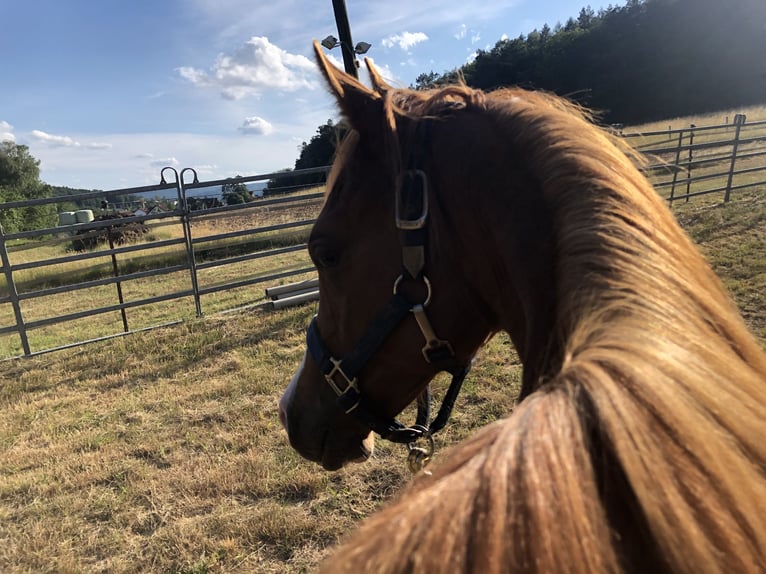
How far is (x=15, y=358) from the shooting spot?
530 cm

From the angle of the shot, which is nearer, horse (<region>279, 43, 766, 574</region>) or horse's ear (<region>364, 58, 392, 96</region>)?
horse (<region>279, 43, 766, 574</region>)

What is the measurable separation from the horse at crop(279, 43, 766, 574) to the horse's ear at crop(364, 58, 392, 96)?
1cm

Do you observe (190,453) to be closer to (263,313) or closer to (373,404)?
(373,404)

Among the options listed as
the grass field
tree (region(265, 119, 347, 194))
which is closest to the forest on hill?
tree (region(265, 119, 347, 194))

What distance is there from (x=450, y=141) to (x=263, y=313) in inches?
213

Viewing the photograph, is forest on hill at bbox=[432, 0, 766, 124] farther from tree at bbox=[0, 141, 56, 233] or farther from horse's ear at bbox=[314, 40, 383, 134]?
tree at bbox=[0, 141, 56, 233]

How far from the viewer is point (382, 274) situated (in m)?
1.16

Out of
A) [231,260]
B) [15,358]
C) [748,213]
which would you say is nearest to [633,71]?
[748,213]

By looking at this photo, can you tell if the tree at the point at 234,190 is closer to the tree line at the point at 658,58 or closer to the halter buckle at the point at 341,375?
the halter buckle at the point at 341,375

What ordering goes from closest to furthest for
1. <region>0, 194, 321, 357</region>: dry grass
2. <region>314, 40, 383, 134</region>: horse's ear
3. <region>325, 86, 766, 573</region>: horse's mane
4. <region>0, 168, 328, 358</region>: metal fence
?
<region>325, 86, 766, 573</region>: horse's mane
<region>314, 40, 383, 134</region>: horse's ear
<region>0, 168, 328, 358</region>: metal fence
<region>0, 194, 321, 357</region>: dry grass

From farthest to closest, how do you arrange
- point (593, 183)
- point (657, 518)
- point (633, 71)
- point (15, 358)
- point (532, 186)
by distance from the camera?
point (633, 71) → point (15, 358) → point (532, 186) → point (593, 183) → point (657, 518)

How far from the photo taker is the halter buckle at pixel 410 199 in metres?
1.05

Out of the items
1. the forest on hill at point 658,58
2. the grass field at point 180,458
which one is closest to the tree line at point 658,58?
the forest on hill at point 658,58

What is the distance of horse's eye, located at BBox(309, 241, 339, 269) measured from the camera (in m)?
1.21
